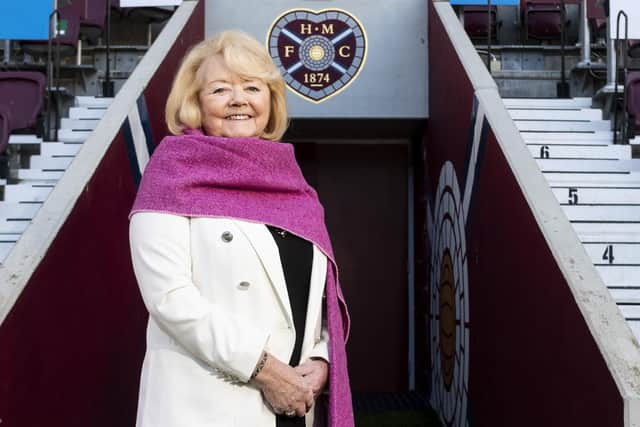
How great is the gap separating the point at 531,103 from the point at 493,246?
221 centimetres

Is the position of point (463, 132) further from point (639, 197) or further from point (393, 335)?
point (393, 335)

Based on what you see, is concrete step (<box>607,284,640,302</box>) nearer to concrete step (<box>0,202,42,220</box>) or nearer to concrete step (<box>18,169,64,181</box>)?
concrete step (<box>0,202,42,220</box>)

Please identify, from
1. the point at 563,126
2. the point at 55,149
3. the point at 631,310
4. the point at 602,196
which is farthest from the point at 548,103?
the point at 55,149

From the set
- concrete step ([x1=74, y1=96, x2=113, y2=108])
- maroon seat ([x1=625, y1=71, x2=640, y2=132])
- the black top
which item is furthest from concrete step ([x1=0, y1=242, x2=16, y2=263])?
maroon seat ([x1=625, y1=71, x2=640, y2=132])

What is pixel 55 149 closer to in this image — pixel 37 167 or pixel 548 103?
pixel 37 167

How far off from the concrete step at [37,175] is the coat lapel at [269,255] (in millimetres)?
3978

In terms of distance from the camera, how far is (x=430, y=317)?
6949 millimetres

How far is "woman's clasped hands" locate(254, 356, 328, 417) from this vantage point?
170 cm

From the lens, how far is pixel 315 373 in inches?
70.2

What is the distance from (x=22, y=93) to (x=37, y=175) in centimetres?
136

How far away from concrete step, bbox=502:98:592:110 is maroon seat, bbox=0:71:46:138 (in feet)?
10.5

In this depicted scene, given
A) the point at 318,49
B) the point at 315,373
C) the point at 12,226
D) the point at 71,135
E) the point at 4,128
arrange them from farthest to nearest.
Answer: the point at 318,49 → the point at 71,135 → the point at 4,128 → the point at 12,226 → the point at 315,373

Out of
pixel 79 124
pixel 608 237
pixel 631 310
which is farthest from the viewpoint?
pixel 79 124

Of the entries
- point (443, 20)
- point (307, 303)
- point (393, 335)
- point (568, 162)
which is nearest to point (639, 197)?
point (568, 162)
